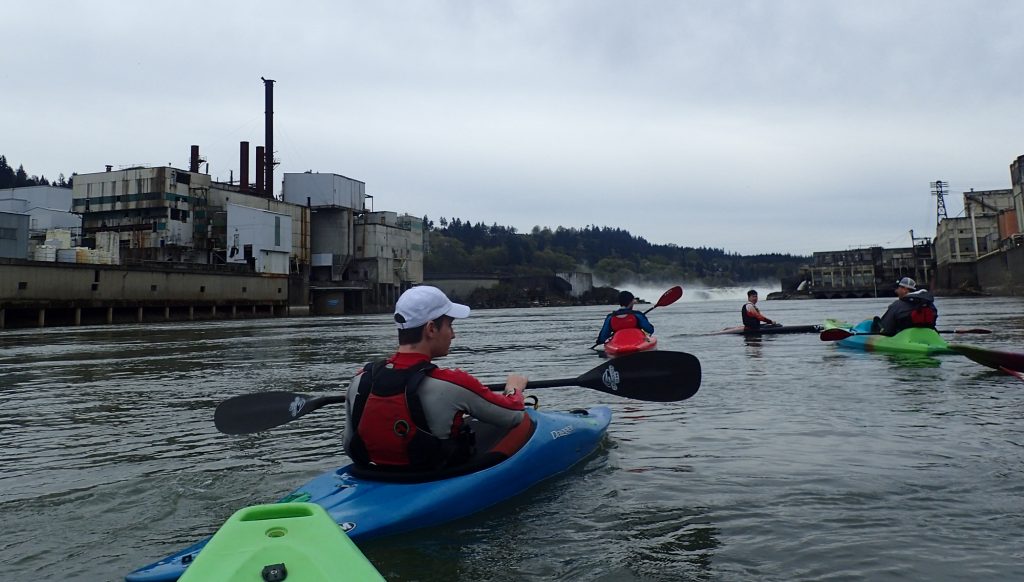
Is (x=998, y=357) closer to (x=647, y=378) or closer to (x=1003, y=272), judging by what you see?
(x=647, y=378)

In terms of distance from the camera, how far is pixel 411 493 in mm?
4230

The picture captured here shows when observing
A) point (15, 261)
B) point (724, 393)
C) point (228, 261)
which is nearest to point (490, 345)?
point (724, 393)

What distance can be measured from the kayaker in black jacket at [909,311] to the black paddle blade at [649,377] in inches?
350

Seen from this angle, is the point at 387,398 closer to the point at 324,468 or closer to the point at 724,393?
the point at 324,468

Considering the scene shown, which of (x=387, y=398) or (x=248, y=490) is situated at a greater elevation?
(x=387, y=398)

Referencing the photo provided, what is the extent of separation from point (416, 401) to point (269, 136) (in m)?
74.2

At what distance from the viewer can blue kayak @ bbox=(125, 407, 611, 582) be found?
12.8 ft

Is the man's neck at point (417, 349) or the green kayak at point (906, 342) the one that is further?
the green kayak at point (906, 342)

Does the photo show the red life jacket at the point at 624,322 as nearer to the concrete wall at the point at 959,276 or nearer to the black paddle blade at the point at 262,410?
the black paddle blade at the point at 262,410

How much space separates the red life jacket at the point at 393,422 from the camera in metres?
4.20

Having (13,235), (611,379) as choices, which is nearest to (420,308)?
(611,379)

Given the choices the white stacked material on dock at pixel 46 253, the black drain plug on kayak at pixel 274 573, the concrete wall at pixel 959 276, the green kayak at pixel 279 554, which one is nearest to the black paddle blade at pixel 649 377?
the green kayak at pixel 279 554

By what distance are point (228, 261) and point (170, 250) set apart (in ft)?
20.7

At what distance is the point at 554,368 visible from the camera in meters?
13.6
